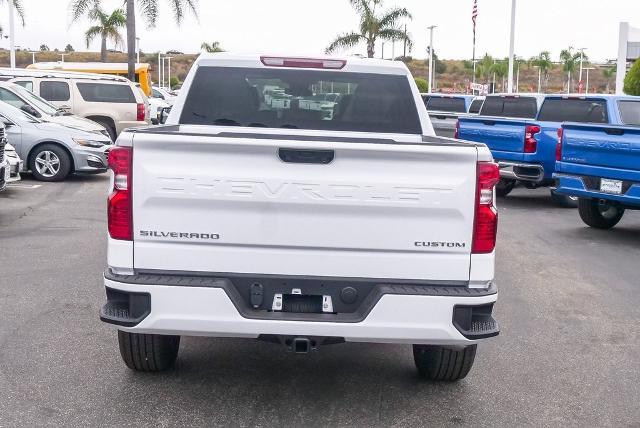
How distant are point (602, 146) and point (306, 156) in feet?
25.2

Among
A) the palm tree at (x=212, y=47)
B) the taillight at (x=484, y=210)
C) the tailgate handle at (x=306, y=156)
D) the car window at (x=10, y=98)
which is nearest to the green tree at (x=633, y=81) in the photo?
the car window at (x=10, y=98)

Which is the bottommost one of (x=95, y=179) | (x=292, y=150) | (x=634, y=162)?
(x=95, y=179)

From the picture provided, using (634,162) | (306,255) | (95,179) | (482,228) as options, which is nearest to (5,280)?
(306,255)

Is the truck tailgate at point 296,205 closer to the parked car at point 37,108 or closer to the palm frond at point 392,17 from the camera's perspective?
the parked car at point 37,108

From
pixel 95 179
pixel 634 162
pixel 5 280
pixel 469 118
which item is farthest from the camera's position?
pixel 95 179

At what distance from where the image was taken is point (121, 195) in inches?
173

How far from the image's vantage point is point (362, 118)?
6.25m

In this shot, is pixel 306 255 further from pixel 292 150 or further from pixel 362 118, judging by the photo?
pixel 362 118

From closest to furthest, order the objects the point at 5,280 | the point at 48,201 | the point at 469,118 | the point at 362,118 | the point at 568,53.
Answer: the point at 362,118 < the point at 5,280 < the point at 48,201 < the point at 469,118 < the point at 568,53

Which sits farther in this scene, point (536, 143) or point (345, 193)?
point (536, 143)

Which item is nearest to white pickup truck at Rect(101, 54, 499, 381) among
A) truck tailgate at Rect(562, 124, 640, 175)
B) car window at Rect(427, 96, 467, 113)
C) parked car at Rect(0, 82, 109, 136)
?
truck tailgate at Rect(562, 124, 640, 175)

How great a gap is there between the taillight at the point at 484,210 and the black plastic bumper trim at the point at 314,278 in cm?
23

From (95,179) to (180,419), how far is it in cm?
1311

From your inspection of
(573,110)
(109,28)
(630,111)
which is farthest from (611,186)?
(109,28)
